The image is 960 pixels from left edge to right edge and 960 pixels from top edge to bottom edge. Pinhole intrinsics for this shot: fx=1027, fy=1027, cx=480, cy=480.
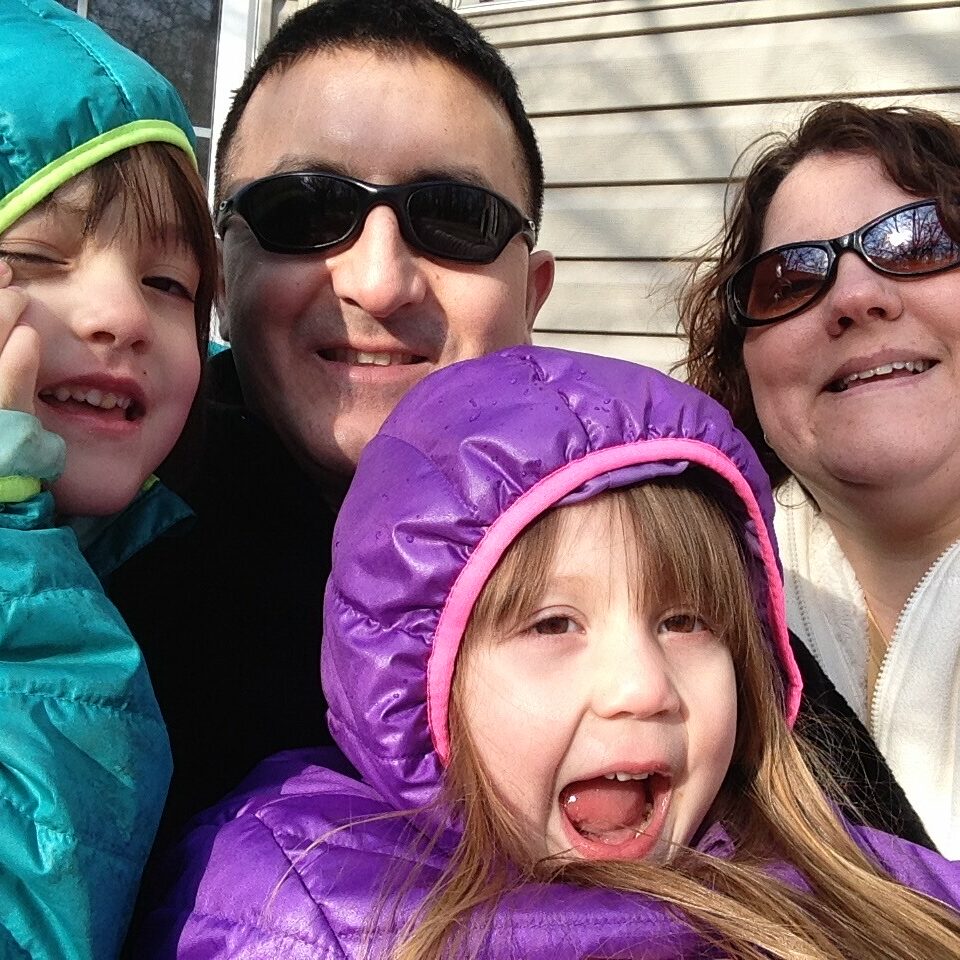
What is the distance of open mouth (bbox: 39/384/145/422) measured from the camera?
4.59 ft

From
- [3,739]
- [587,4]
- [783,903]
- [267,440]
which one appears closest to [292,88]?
[267,440]

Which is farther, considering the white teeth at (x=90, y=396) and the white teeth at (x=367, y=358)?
the white teeth at (x=367, y=358)

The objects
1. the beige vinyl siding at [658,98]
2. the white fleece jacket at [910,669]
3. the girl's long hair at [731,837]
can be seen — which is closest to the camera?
the girl's long hair at [731,837]

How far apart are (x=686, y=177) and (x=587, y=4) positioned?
90cm

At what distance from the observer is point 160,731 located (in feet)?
4.17

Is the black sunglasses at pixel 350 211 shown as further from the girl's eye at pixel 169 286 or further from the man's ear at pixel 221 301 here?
the girl's eye at pixel 169 286

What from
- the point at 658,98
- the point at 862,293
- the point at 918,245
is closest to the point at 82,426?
the point at 862,293

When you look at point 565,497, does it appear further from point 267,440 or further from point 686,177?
point 686,177

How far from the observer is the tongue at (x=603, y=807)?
136 centimetres

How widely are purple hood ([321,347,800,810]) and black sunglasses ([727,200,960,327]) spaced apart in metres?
0.73

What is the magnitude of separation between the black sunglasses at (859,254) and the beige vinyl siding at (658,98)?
73.5 inches

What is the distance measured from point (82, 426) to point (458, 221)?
805mm

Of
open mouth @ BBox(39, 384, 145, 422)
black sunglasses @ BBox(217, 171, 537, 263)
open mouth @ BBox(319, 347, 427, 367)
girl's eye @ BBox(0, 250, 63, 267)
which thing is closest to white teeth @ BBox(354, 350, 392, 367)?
open mouth @ BBox(319, 347, 427, 367)

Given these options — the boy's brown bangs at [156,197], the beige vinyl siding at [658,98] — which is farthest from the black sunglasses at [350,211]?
the beige vinyl siding at [658,98]
